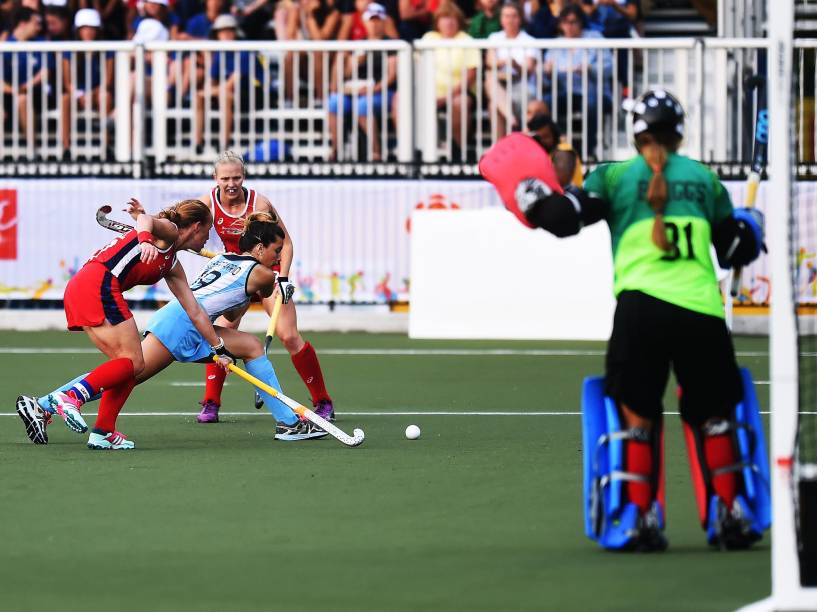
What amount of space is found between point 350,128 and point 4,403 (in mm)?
7112

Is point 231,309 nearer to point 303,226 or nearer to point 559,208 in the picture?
point 559,208

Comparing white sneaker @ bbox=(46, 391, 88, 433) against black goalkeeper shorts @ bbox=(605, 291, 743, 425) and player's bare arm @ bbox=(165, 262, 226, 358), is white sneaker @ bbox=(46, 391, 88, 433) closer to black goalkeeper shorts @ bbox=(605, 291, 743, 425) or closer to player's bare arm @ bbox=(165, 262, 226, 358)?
player's bare arm @ bbox=(165, 262, 226, 358)

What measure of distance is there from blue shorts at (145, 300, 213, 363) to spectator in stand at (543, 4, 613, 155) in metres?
8.48

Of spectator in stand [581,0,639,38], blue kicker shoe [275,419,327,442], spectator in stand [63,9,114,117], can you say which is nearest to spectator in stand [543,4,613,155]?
spectator in stand [581,0,639,38]

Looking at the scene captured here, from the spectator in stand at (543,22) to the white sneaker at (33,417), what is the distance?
1089 cm

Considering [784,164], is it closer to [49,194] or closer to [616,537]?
[616,537]

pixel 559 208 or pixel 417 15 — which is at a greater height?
pixel 417 15

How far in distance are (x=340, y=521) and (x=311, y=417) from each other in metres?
2.82

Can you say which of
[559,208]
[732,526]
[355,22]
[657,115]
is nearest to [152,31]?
[355,22]

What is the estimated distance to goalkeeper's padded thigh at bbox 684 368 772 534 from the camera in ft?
23.1

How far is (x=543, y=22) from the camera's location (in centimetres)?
2005

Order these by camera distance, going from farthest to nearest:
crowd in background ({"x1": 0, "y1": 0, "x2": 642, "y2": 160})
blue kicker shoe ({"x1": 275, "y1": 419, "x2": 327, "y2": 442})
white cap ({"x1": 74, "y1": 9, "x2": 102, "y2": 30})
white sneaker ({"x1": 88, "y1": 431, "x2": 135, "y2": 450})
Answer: white cap ({"x1": 74, "y1": 9, "x2": 102, "y2": 30}) < crowd in background ({"x1": 0, "y1": 0, "x2": 642, "y2": 160}) < blue kicker shoe ({"x1": 275, "y1": 419, "x2": 327, "y2": 442}) < white sneaker ({"x1": 88, "y1": 431, "x2": 135, "y2": 450})

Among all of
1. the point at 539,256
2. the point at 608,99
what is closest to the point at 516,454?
the point at 539,256

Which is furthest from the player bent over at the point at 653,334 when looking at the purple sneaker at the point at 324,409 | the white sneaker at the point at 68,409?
the purple sneaker at the point at 324,409
